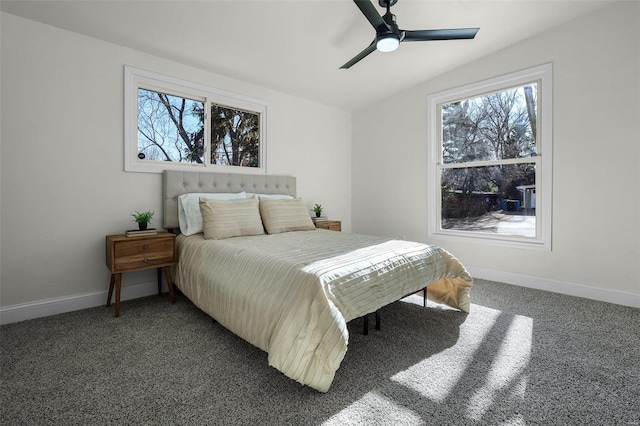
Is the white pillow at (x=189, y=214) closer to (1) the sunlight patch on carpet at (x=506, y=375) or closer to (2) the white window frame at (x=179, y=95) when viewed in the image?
(2) the white window frame at (x=179, y=95)

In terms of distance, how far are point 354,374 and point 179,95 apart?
10.6ft

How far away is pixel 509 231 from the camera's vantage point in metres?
3.44

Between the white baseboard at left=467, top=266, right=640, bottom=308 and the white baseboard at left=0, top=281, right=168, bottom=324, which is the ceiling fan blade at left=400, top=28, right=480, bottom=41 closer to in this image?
the white baseboard at left=467, top=266, right=640, bottom=308

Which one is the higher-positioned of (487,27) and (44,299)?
(487,27)

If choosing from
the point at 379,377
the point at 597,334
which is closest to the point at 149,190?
the point at 379,377

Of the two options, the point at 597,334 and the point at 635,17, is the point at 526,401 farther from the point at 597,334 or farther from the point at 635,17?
the point at 635,17

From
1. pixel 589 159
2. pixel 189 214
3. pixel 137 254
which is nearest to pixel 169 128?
pixel 189 214

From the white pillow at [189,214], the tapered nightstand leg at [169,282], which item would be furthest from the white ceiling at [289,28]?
the tapered nightstand leg at [169,282]

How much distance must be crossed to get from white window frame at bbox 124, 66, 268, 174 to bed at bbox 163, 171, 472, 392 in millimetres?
205

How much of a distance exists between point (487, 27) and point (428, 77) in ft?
3.24

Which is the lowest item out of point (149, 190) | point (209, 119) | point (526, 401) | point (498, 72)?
point (526, 401)

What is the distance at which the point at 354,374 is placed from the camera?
1617 mm

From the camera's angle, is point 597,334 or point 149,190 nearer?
point 597,334

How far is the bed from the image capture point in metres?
1.42
